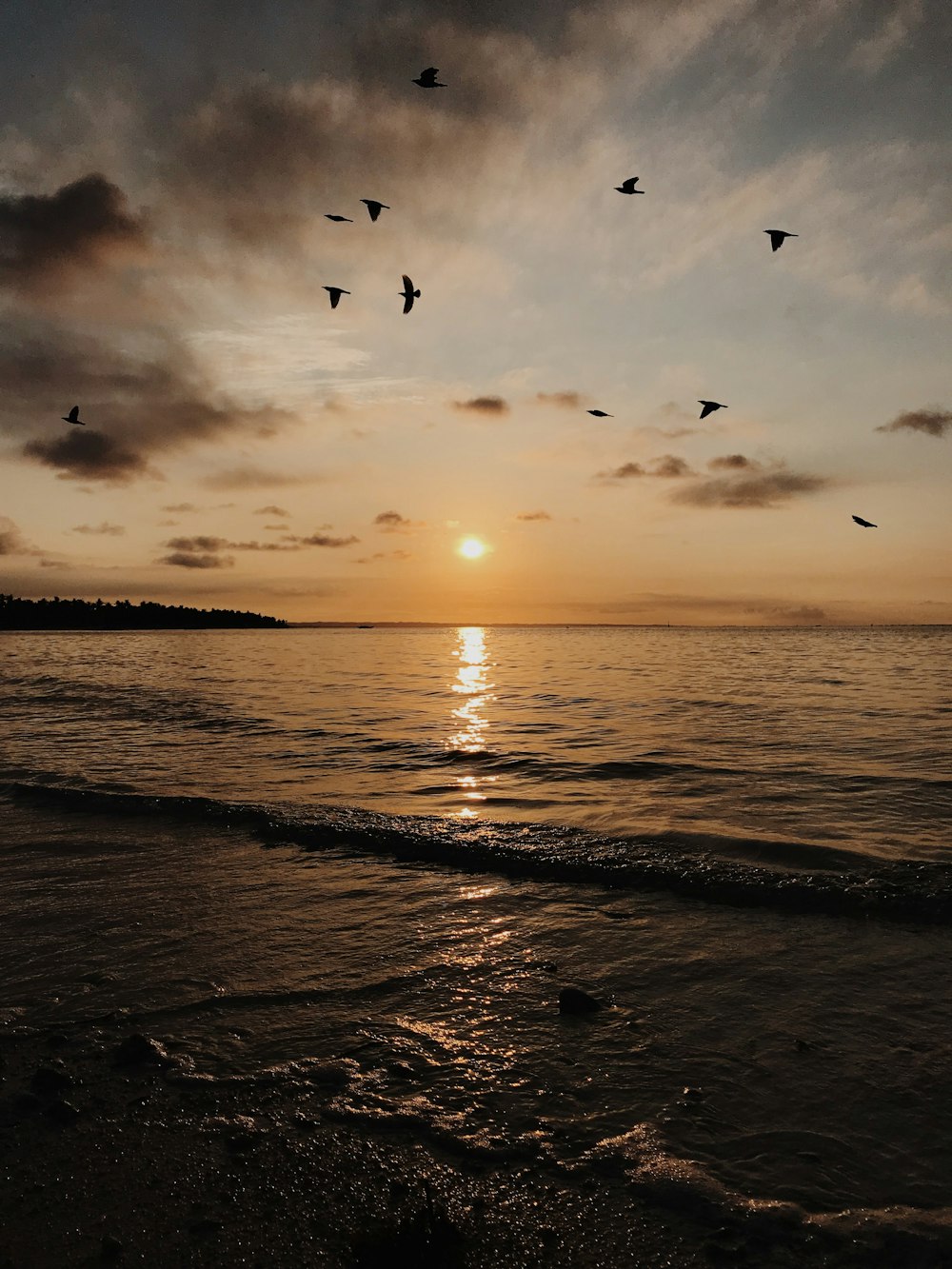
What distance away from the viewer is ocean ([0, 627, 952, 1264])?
3.78 m

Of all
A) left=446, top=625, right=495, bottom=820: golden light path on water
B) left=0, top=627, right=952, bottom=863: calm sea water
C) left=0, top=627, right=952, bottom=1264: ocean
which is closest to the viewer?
left=0, top=627, right=952, bottom=1264: ocean

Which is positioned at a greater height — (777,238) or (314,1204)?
(777,238)

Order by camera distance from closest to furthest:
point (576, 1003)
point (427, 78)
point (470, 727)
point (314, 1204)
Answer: point (314, 1204)
point (576, 1003)
point (427, 78)
point (470, 727)

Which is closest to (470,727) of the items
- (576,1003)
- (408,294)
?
(408,294)

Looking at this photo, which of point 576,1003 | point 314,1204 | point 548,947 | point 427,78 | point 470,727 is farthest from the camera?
point 470,727

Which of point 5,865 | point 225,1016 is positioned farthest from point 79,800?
→ point 225,1016

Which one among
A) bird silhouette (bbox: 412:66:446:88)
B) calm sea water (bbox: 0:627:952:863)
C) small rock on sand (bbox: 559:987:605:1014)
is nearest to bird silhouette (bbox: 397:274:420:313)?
bird silhouette (bbox: 412:66:446:88)

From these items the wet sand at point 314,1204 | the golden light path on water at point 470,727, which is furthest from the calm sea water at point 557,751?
the wet sand at point 314,1204

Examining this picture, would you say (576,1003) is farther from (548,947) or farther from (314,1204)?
(314,1204)

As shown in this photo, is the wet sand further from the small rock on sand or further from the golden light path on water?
the golden light path on water

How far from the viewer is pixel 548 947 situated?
6070mm

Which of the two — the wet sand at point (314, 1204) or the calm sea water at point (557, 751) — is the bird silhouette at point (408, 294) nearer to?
the calm sea water at point (557, 751)

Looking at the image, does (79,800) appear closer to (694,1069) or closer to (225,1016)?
(225,1016)

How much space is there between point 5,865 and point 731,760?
12.5 meters
